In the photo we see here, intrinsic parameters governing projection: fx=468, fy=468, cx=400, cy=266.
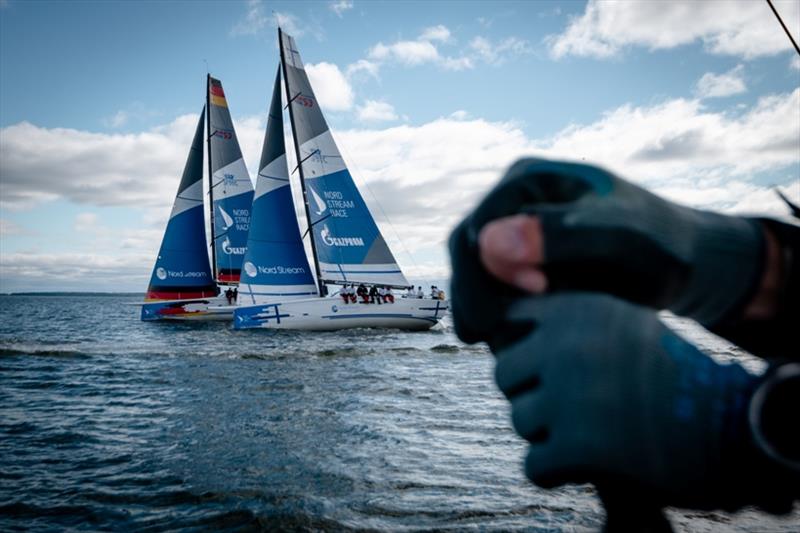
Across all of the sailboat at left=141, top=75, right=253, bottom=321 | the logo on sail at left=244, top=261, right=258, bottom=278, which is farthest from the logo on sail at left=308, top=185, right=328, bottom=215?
the sailboat at left=141, top=75, right=253, bottom=321

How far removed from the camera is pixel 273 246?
21.9m

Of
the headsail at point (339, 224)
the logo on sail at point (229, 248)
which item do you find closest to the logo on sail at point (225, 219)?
the logo on sail at point (229, 248)

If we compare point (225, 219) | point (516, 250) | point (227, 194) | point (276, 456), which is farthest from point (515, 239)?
point (227, 194)

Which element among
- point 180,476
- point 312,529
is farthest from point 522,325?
point 180,476

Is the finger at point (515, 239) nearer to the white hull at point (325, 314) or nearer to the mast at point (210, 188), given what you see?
the white hull at point (325, 314)

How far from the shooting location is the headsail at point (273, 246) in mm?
21219

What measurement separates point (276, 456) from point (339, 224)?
56.9 ft

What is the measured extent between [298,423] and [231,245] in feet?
88.7

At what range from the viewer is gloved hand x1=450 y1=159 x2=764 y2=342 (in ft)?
2.18

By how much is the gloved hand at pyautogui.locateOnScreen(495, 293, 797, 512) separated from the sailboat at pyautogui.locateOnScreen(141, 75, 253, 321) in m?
29.8

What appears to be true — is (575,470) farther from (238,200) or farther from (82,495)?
(238,200)

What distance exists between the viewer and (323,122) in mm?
22875

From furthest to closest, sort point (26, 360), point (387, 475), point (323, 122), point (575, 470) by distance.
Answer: point (323, 122) < point (26, 360) < point (387, 475) < point (575, 470)

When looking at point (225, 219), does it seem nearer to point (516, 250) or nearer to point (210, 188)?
Answer: point (210, 188)
